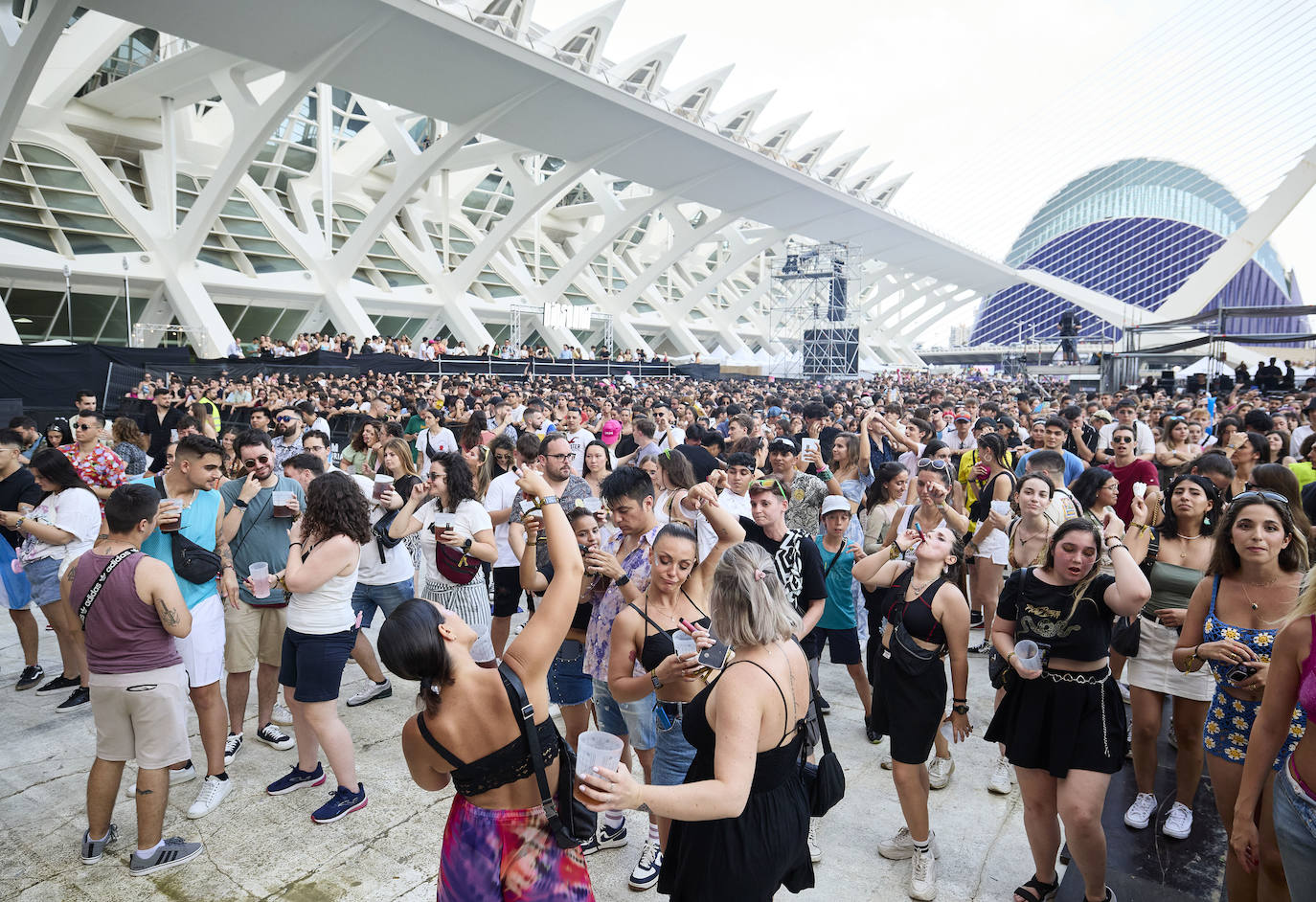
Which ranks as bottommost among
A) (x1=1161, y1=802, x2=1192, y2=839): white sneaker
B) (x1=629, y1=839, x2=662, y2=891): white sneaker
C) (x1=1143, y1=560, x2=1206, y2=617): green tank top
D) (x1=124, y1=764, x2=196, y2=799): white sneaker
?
(x1=124, y1=764, x2=196, y2=799): white sneaker

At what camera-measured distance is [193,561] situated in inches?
143

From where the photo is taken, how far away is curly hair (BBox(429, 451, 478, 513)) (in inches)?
161

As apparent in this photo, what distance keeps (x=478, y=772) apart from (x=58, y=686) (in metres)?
4.70

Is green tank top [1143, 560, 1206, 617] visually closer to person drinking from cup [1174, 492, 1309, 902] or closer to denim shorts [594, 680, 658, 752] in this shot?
person drinking from cup [1174, 492, 1309, 902]

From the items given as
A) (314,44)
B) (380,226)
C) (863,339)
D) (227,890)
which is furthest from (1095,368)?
(227,890)

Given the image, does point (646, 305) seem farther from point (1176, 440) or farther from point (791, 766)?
point (791, 766)

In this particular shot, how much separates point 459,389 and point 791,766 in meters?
11.1

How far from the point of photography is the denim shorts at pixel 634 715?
10.1 feet

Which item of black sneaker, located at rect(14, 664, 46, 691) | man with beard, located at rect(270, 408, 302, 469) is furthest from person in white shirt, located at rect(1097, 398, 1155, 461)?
black sneaker, located at rect(14, 664, 46, 691)

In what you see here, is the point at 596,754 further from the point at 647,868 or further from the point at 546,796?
the point at 647,868

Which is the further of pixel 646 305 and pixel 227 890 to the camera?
pixel 646 305

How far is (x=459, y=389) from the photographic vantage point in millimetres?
12359

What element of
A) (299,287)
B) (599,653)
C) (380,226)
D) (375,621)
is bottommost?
(375,621)

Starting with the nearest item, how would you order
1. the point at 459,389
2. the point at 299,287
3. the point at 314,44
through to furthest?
the point at 459,389
the point at 314,44
the point at 299,287
